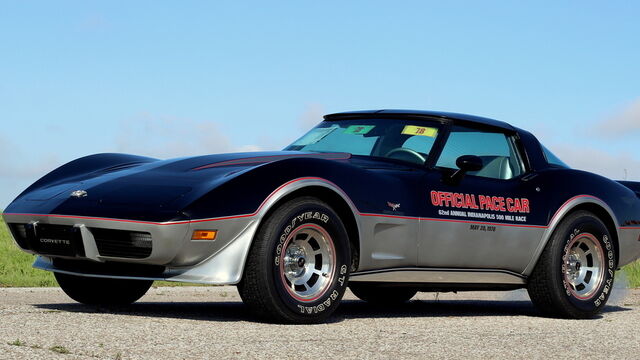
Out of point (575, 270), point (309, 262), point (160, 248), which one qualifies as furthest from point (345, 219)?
point (575, 270)

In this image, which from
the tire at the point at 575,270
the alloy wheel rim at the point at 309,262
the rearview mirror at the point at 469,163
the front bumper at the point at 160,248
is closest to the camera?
the front bumper at the point at 160,248

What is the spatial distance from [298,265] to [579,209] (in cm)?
316

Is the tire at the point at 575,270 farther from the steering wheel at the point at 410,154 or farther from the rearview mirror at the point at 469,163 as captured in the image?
the steering wheel at the point at 410,154

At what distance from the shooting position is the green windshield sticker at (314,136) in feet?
25.7

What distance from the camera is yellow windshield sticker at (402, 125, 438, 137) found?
765 centimetres

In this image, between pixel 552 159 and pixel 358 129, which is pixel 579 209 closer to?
pixel 552 159

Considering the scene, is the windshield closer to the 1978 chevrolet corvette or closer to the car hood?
the 1978 chevrolet corvette

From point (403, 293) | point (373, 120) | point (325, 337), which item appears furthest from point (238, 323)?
point (403, 293)

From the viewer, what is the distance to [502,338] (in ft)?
19.7

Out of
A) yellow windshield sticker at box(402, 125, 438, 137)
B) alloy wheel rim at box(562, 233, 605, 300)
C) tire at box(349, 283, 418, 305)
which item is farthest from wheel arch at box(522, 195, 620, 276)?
tire at box(349, 283, 418, 305)

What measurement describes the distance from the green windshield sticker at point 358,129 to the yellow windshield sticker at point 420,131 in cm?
28

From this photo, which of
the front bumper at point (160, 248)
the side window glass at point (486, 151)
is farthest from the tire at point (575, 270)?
the front bumper at point (160, 248)

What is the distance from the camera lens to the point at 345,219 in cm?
659

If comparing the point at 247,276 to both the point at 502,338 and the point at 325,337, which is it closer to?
the point at 325,337
